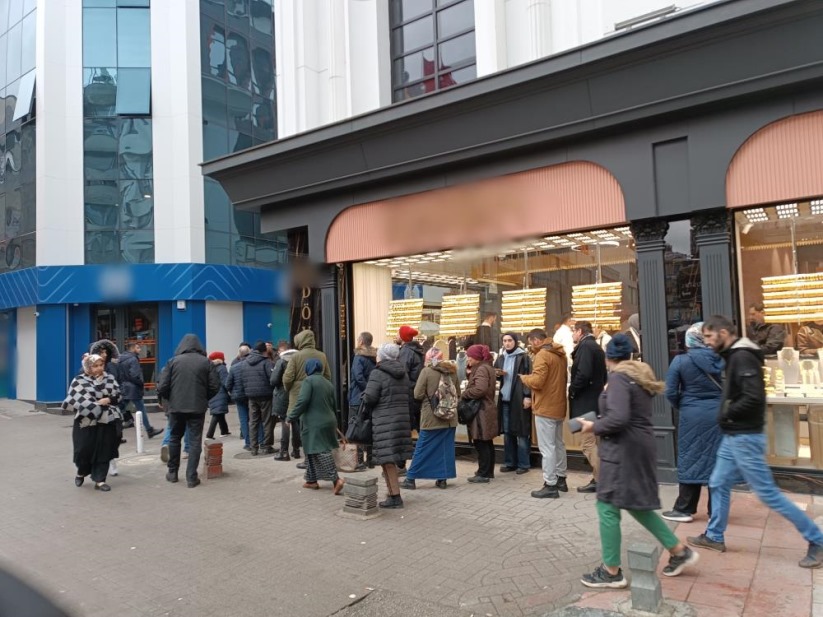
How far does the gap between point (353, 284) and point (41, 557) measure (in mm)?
5796

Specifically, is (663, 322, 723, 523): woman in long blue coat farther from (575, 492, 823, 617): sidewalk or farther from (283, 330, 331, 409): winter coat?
(283, 330, 331, 409): winter coat

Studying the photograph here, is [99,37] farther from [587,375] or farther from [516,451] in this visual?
[587,375]

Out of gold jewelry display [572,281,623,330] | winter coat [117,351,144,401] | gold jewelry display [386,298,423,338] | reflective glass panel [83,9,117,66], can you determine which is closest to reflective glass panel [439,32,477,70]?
gold jewelry display [386,298,423,338]

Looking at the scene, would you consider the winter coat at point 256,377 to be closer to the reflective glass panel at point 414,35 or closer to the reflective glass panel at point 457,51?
the reflective glass panel at point 457,51

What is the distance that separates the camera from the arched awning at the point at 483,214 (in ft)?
24.4

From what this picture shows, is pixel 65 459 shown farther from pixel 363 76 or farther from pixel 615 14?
pixel 615 14

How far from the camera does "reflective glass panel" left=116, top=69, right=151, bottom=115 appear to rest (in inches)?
701

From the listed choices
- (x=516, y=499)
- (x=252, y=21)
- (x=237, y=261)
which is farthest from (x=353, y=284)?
(x=252, y=21)

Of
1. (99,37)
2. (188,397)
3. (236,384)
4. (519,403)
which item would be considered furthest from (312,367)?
(99,37)

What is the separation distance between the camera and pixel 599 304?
8.16m

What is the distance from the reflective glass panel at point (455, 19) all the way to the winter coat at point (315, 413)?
20.1 ft

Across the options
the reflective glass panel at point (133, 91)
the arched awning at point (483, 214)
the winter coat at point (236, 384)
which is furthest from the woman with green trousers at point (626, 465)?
the reflective glass panel at point (133, 91)

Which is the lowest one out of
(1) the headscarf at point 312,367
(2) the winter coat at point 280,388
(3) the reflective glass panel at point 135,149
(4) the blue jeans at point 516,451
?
(4) the blue jeans at point 516,451

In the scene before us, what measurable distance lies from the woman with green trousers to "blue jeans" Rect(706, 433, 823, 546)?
2.01ft
